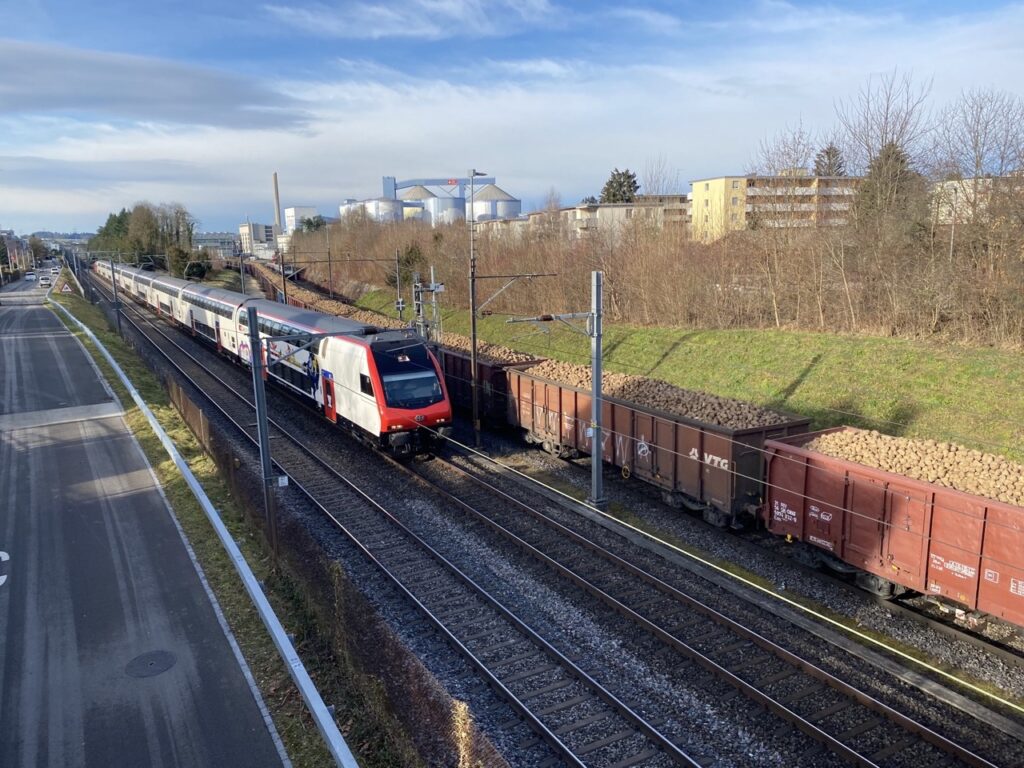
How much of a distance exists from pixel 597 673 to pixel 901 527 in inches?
202

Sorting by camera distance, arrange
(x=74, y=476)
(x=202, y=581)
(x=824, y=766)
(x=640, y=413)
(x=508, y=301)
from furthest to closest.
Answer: (x=508, y=301)
(x=74, y=476)
(x=640, y=413)
(x=202, y=581)
(x=824, y=766)

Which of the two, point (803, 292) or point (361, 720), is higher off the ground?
point (803, 292)

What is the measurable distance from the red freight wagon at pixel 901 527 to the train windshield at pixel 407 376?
923 cm

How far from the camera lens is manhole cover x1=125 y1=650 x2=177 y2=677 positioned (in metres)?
9.07

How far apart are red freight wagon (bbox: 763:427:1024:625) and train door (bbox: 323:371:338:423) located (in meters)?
12.9

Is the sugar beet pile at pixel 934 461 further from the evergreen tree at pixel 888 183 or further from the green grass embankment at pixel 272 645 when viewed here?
the evergreen tree at pixel 888 183

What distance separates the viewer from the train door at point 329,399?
2097 centimetres

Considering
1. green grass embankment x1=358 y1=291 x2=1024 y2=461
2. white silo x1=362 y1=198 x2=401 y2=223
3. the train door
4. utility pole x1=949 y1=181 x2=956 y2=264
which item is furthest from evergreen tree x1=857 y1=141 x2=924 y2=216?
white silo x1=362 y1=198 x2=401 y2=223

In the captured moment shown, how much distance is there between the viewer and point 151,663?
30.5 ft

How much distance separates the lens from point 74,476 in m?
16.9

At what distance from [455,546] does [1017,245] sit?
19.5 metres

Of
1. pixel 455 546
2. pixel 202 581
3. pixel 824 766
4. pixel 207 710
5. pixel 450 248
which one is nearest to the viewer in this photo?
pixel 824 766

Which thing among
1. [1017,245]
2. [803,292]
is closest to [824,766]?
[1017,245]

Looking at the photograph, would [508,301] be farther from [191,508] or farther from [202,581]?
[202,581]
